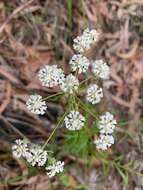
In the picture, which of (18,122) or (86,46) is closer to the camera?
(86,46)

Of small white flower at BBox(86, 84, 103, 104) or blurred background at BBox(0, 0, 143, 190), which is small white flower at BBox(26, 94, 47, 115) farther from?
blurred background at BBox(0, 0, 143, 190)

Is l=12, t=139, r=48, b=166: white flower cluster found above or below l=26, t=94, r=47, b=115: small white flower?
below

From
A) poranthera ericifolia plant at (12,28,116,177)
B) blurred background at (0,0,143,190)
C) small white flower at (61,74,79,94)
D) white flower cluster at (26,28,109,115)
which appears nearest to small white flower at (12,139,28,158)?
poranthera ericifolia plant at (12,28,116,177)

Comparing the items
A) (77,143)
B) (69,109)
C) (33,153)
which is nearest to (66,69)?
(77,143)

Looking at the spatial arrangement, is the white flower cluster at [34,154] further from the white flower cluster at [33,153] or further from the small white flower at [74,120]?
the small white flower at [74,120]

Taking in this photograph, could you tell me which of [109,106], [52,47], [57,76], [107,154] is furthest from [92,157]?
[57,76]

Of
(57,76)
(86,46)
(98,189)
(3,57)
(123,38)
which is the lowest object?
(98,189)

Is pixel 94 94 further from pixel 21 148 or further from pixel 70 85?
pixel 21 148

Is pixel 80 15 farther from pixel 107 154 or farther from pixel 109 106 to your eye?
pixel 107 154
